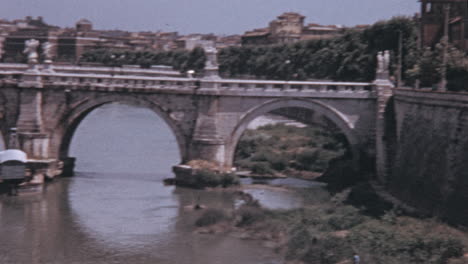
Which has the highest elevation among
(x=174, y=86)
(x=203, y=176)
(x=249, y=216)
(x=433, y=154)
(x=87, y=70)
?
(x=87, y=70)

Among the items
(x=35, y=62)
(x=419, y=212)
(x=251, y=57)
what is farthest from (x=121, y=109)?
(x=419, y=212)

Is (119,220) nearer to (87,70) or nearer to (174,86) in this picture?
(174,86)

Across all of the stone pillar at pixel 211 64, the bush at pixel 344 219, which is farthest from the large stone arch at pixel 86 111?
the bush at pixel 344 219

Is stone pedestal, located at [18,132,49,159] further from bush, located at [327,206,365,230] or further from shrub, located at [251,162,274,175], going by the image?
bush, located at [327,206,365,230]

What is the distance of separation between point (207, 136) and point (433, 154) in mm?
12995

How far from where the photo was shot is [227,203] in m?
33.7

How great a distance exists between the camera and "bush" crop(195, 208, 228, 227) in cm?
2933

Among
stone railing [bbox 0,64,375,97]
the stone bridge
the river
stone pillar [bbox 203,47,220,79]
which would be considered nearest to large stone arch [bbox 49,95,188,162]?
the stone bridge

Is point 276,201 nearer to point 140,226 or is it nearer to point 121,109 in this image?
point 140,226

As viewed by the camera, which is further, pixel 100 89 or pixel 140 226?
pixel 100 89

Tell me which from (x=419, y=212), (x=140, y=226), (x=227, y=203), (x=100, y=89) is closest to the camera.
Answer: (x=419, y=212)

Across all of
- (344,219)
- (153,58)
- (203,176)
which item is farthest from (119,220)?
(153,58)

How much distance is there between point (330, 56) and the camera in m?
57.9

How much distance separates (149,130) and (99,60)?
3622 cm
